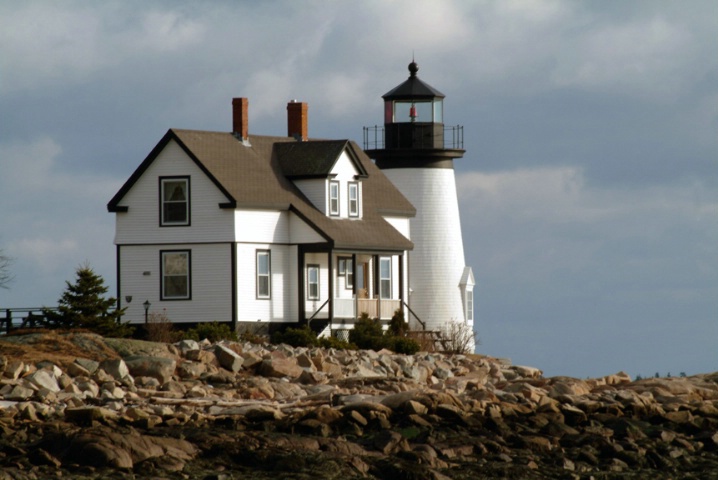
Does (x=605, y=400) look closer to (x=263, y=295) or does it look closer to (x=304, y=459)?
(x=304, y=459)

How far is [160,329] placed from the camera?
35.8 meters

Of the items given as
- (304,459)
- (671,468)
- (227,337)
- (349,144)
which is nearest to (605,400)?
(671,468)

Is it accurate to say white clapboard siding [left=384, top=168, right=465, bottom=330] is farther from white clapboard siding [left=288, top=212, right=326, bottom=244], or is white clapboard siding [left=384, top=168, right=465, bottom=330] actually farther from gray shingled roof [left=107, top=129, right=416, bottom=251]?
white clapboard siding [left=288, top=212, right=326, bottom=244]

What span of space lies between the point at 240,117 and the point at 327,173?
3081 mm

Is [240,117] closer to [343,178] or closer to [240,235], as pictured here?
[343,178]

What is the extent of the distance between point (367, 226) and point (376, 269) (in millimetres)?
1296

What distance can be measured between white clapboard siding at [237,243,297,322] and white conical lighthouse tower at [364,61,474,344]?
570 centimetres

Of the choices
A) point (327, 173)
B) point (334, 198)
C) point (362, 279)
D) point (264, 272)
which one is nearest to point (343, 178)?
point (334, 198)

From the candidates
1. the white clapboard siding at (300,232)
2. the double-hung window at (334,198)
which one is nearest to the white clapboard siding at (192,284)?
the white clapboard siding at (300,232)

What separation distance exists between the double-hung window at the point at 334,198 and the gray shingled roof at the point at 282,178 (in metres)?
0.35

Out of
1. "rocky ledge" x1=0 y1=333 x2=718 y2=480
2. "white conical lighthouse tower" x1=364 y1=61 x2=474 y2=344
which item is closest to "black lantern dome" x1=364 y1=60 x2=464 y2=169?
"white conical lighthouse tower" x1=364 y1=61 x2=474 y2=344

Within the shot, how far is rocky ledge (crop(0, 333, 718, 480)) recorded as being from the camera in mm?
16453

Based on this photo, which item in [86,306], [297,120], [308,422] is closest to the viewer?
[308,422]

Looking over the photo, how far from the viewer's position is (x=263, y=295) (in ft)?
125
